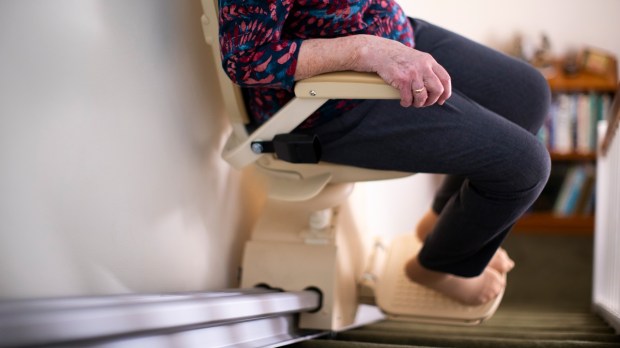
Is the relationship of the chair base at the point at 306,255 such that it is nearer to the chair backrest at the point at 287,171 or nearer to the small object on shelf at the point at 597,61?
the chair backrest at the point at 287,171

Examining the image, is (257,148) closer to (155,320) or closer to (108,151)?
(108,151)

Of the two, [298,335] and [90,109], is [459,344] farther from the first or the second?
[90,109]

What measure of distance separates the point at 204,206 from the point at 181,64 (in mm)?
308

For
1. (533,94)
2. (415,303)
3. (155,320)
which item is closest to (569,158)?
(415,303)

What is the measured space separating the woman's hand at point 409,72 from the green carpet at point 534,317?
0.53m

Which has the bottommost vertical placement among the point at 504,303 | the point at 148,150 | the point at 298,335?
the point at 504,303

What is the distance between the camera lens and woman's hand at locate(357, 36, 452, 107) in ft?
3.93

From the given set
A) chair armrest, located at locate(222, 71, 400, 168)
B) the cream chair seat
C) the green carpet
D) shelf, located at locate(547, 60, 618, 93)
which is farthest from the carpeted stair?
shelf, located at locate(547, 60, 618, 93)

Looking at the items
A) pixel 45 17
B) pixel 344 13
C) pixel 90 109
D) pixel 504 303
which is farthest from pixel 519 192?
A: pixel 504 303

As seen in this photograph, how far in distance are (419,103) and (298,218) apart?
0.72 m

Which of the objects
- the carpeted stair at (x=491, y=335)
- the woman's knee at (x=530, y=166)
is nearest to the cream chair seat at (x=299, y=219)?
the carpeted stair at (x=491, y=335)

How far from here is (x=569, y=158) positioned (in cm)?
371

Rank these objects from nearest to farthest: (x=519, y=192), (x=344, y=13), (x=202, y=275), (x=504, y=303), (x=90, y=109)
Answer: (x=90, y=109)
(x=344, y=13)
(x=519, y=192)
(x=202, y=275)
(x=504, y=303)

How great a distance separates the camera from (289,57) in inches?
50.4
